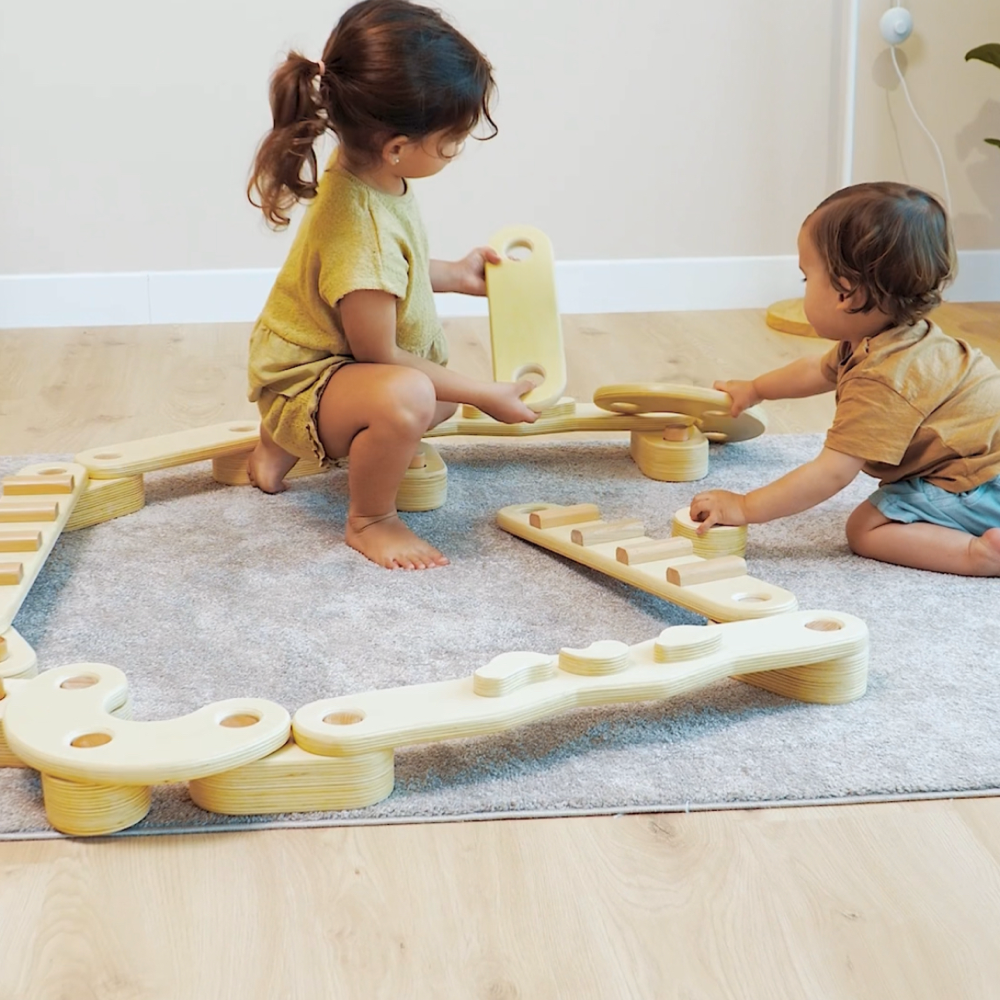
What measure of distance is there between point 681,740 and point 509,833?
163mm

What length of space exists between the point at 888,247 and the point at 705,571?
0.35m

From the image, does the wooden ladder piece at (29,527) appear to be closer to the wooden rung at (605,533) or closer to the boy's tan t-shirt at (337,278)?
the boy's tan t-shirt at (337,278)

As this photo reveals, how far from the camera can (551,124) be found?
2412 millimetres

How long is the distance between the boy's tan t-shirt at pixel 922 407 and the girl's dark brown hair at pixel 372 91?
424mm

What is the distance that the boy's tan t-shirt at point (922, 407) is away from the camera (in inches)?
47.9

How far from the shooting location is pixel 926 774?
873 millimetres

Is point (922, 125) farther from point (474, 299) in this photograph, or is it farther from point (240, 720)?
point (240, 720)

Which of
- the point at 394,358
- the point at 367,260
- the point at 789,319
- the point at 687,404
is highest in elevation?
the point at 367,260

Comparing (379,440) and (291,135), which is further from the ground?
(291,135)

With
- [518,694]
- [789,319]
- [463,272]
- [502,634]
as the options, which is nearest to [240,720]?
[518,694]

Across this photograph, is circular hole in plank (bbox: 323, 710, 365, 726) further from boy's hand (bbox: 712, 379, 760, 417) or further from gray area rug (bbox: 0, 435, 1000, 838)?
boy's hand (bbox: 712, 379, 760, 417)

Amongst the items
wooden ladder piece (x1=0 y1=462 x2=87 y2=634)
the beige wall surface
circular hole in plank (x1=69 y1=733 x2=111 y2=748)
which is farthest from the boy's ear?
the beige wall surface

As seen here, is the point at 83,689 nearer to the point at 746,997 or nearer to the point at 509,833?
the point at 509,833

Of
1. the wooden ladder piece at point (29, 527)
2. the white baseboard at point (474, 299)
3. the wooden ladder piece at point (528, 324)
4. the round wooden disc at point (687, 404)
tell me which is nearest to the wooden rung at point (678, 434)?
the round wooden disc at point (687, 404)
